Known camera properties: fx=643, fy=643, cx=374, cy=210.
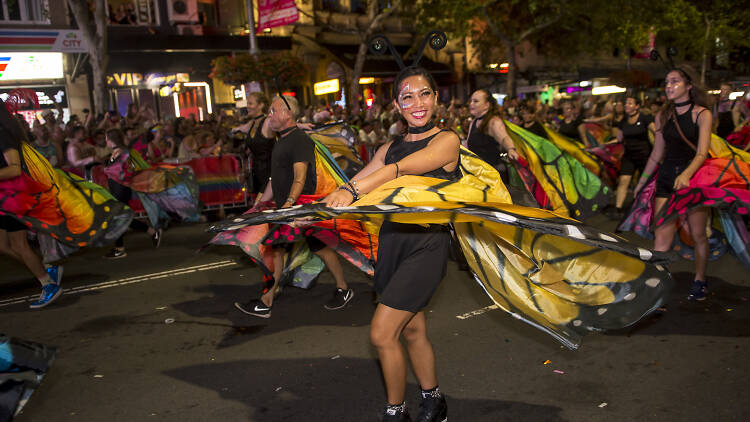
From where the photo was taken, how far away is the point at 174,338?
517 centimetres

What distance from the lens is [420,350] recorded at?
336 centimetres

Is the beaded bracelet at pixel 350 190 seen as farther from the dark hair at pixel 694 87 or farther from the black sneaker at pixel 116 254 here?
the black sneaker at pixel 116 254

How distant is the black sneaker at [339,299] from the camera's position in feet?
18.8

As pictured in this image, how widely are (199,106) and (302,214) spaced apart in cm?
2151

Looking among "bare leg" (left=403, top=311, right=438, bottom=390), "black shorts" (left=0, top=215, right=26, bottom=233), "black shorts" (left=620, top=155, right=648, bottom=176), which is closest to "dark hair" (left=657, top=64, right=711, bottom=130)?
"bare leg" (left=403, top=311, right=438, bottom=390)

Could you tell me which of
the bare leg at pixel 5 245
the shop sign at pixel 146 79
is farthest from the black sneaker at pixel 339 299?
the shop sign at pixel 146 79

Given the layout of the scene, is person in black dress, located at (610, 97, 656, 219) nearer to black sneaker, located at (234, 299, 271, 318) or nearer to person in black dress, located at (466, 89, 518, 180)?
person in black dress, located at (466, 89, 518, 180)

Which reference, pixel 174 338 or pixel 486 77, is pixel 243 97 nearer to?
pixel 174 338

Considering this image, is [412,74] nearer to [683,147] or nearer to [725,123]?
[683,147]

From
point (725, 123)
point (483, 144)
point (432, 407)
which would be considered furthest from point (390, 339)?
point (725, 123)

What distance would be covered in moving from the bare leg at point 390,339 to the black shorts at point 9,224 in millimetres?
4462

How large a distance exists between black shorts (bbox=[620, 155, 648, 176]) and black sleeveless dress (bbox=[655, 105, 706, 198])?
4661mm

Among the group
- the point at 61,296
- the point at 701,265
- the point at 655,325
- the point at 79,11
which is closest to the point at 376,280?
the point at 655,325

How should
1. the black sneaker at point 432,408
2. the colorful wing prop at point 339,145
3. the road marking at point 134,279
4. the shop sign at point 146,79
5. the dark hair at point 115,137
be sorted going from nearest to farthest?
the black sneaker at point 432,408 < the road marking at point 134,279 < the colorful wing prop at point 339,145 < the dark hair at point 115,137 < the shop sign at point 146,79
